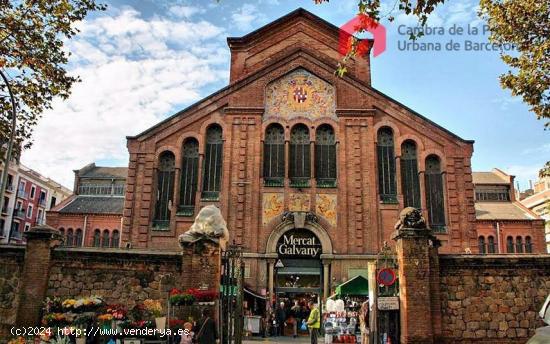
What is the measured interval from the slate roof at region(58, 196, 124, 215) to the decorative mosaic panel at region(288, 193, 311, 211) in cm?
2354

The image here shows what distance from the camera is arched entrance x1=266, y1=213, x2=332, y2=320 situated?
23.8 meters

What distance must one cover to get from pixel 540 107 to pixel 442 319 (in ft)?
25.5

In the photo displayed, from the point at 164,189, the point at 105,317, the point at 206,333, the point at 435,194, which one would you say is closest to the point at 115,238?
the point at 164,189

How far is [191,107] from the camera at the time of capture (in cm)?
2622

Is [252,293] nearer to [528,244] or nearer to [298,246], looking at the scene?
[298,246]

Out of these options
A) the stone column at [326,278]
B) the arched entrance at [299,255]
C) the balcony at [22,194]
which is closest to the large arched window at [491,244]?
the arched entrance at [299,255]

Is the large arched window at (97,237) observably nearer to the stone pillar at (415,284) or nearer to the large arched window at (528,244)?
the stone pillar at (415,284)

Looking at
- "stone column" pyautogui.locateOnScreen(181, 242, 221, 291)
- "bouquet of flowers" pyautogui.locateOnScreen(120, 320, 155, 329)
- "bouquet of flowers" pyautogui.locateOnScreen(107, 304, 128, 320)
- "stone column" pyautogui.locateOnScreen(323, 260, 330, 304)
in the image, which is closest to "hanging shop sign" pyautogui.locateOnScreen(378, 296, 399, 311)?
"stone column" pyautogui.locateOnScreen(181, 242, 221, 291)

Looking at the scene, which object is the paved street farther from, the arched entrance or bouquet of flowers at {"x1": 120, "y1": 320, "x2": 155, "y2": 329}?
bouquet of flowers at {"x1": 120, "y1": 320, "x2": 155, "y2": 329}

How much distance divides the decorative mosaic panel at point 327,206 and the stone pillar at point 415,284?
39.8 feet

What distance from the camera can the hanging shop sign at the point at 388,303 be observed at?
11828 mm

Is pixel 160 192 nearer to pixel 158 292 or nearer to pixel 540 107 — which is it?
pixel 158 292

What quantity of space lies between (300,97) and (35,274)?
17690 mm

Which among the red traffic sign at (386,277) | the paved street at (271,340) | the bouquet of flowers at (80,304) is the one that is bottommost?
the paved street at (271,340)
